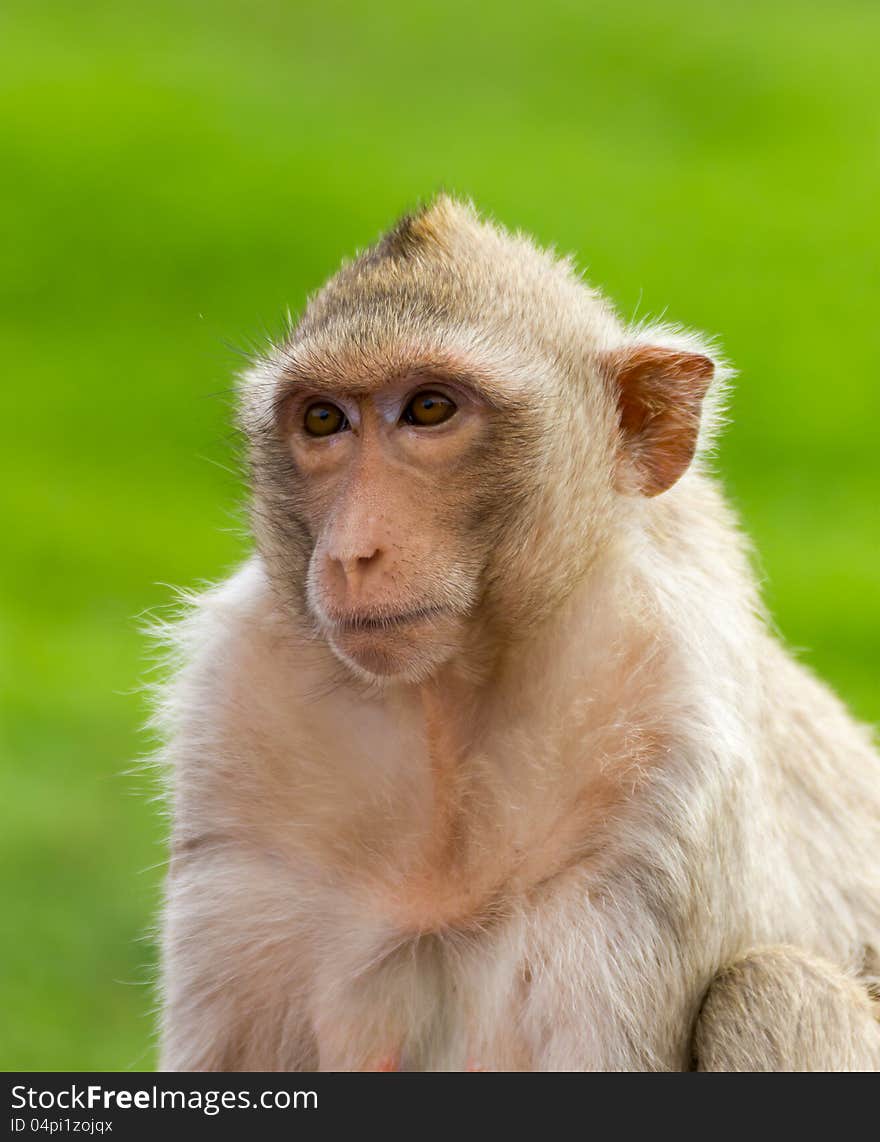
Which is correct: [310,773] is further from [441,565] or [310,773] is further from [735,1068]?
[735,1068]

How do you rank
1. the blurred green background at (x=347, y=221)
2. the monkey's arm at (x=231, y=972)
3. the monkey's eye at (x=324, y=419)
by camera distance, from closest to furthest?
1. the monkey's eye at (x=324, y=419)
2. the monkey's arm at (x=231, y=972)
3. the blurred green background at (x=347, y=221)

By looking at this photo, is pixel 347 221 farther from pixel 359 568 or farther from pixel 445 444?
pixel 359 568

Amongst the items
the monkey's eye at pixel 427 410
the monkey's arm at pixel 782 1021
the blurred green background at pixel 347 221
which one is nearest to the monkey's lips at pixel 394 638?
the monkey's eye at pixel 427 410

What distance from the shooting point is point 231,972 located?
18.1 feet

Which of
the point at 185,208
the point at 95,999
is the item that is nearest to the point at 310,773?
the point at 95,999

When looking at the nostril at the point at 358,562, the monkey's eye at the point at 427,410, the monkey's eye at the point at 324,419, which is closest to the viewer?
the nostril at the point at 358,562

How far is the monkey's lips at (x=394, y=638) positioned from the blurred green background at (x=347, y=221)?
278 inches

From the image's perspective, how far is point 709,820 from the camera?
202 inches

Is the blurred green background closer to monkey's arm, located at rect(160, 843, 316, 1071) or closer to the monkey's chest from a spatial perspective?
monkey's arm, located at rect(160, 843, 316, 1071)

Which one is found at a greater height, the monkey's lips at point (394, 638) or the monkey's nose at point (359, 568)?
the monkey's nose at point (359, 568)

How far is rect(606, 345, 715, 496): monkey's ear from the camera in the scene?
5.40 metres

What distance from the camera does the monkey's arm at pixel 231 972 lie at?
5.46 meters

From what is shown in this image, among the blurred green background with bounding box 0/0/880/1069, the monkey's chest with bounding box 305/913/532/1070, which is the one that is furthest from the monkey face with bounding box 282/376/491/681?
the blurred green background with bounding box 0/0/880/1069

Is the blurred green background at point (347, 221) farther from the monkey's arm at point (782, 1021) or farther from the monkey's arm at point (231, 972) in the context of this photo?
the monkey's arm at point (782, 1021)
